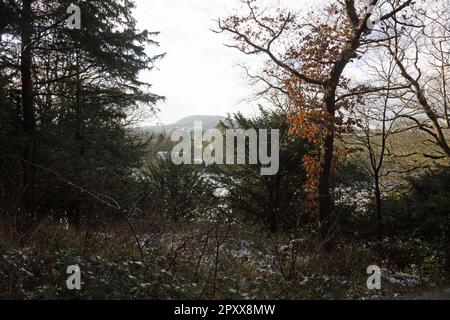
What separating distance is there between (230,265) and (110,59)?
8.25 meters

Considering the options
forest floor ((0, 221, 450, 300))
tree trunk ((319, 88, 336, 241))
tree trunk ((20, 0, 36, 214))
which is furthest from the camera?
tree trunk ((319, 88, 336, 241))

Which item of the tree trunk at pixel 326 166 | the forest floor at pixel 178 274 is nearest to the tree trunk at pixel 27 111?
the forest floor at pixel 178 274

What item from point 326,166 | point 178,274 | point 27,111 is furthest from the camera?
point 27,111

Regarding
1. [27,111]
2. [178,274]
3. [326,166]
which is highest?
[27,111]

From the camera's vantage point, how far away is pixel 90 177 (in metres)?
13.9

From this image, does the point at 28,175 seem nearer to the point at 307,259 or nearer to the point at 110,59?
the point at 110,59

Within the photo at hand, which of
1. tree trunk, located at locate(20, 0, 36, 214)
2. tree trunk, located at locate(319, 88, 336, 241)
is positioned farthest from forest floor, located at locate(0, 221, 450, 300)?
tree trunk, located at locate(20, 0, 36, 214)

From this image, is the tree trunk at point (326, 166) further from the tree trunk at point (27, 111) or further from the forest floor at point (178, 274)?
the tree trunk at point (27, 111)

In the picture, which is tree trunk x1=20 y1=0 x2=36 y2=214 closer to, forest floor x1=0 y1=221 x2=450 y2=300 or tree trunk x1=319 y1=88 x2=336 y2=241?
forest floor x1=0 y1=221 x2=450 y2=300

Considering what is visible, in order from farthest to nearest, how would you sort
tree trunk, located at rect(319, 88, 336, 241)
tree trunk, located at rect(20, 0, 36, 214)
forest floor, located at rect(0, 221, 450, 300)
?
1. tree trunk, located at rect(319, 88, 336, 241)
2. tree trunk, located at rect(20, 0, 36, 214)
3. forest floor, located at rect(0, 221, 450, 300)

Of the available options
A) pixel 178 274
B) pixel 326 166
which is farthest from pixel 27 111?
pixel 326 166

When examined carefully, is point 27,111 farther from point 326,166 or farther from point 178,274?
point 326,166

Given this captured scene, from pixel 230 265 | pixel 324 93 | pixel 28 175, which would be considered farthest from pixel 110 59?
pixel 230 265
